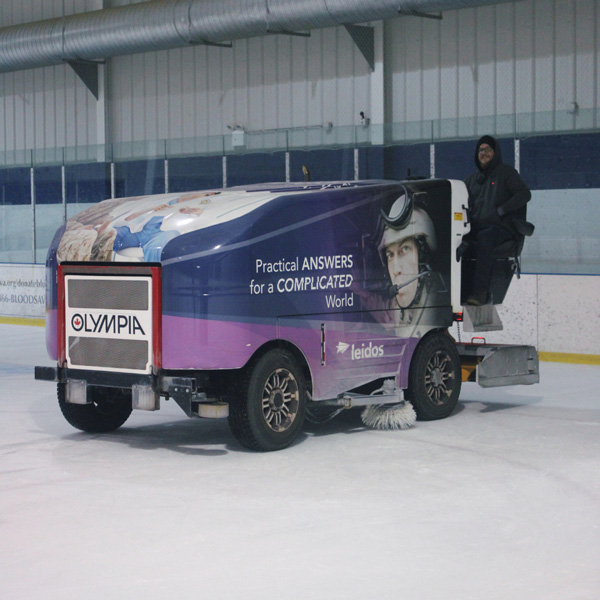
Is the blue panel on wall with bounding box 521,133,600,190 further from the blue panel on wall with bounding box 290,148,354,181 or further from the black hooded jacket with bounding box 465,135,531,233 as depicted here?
the black hooded jacket with bounding box 465,135,531,233

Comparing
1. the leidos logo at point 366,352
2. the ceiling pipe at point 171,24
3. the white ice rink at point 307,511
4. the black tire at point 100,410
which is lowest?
the white ice rink at point 307,511

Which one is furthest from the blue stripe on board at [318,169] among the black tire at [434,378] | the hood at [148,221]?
the hood at [148,221]

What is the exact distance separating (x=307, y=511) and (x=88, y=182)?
1521cm

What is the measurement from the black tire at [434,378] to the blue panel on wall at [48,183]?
12286 millimetres

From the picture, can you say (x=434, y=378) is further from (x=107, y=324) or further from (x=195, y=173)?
(x=195, y=173)

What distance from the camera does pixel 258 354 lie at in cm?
823

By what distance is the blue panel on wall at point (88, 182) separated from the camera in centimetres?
2069

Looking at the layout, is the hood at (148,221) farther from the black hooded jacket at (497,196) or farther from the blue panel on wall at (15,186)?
the blue panel on wall at (15,186)

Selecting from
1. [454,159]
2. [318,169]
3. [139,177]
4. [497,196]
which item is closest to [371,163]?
[318,169]

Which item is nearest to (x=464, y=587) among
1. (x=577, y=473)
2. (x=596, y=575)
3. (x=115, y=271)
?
(x=596, y=575)

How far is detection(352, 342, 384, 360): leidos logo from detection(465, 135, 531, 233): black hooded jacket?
159 cm

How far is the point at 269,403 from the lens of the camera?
27.0ft

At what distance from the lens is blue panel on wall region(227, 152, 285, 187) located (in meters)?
18.3

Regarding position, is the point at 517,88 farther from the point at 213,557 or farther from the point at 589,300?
the point at 213,557
